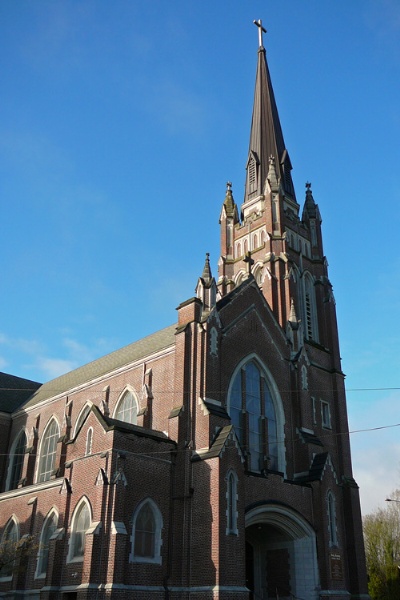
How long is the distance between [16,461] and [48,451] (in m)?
3.60

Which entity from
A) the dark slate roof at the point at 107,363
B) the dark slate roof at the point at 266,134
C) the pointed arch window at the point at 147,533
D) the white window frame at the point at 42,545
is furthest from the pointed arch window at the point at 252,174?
the white window frame at the point at 42,545

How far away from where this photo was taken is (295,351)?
32469mm

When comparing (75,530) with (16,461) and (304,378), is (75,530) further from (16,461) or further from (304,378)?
(16,461)

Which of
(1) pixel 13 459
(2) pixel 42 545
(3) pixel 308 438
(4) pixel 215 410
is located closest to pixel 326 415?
(3) pixel 308 438

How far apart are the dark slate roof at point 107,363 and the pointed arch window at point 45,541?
8.79 metres

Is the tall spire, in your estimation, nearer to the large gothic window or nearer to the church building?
the church building

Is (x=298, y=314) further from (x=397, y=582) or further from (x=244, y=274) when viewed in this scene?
(x=397, y=582)

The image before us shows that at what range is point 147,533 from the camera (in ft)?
73.6

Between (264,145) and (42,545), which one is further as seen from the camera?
(264,145)

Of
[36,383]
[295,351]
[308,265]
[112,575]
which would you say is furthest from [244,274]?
[112,575]

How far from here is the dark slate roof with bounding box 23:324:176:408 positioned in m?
31.3

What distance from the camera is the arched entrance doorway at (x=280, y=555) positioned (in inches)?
1012

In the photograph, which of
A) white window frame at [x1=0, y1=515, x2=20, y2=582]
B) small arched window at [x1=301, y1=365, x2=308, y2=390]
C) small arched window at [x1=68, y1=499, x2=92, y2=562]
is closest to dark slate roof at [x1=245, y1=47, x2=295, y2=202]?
small arched window at [x1=301, y1=365, x2=308, y2=390]

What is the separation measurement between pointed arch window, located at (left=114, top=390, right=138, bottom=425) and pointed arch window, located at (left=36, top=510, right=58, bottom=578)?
614 cm
